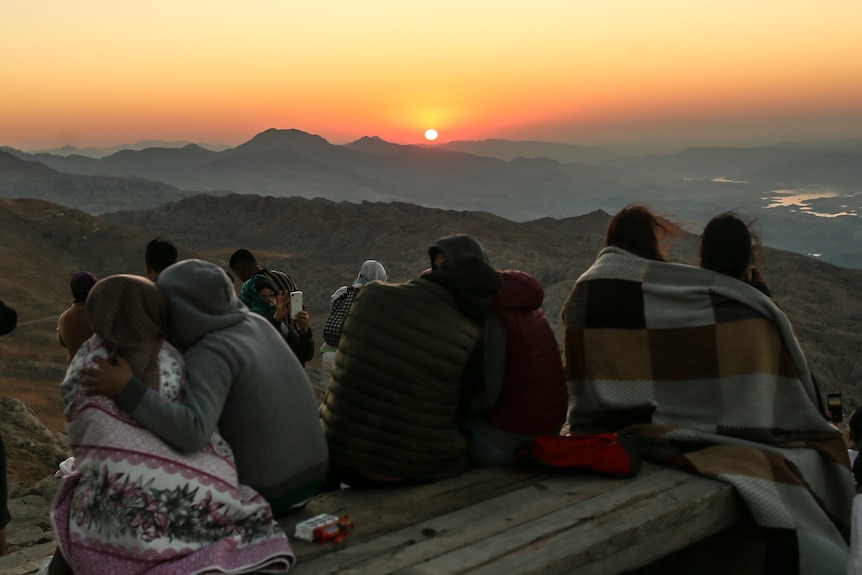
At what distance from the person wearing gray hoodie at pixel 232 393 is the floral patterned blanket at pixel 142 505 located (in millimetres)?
60

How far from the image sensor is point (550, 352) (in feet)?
10.8

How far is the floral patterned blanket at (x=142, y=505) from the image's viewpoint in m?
2.21

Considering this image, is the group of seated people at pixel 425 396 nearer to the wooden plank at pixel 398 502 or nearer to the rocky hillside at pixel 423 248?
the wooden plank at pixel 398 502

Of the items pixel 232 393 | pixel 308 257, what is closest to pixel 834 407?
pixel 232 393

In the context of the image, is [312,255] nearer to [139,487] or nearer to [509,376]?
[509,376]

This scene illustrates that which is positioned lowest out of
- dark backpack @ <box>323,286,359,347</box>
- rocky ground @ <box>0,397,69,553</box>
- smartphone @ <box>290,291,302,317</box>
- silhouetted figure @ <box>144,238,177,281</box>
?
rocky ground @ <box>0,397,69,553</box>

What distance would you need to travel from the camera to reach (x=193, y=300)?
2406mm

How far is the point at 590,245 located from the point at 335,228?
14.8 m

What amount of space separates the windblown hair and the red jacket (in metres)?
0.87

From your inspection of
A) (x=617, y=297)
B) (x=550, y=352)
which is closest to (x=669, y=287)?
(x=617, y=297)

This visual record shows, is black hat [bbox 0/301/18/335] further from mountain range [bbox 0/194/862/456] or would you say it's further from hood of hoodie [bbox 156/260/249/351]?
mountain range [bbox 0/194/862/456]

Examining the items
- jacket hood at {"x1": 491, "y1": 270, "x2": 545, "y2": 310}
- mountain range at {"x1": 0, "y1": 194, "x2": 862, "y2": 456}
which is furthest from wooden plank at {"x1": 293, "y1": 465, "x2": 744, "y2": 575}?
mountain range at {"x1": 0, "y1": 194, "x2": 862, "y2": 456}

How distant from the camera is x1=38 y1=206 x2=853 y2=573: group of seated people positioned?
2248 mm

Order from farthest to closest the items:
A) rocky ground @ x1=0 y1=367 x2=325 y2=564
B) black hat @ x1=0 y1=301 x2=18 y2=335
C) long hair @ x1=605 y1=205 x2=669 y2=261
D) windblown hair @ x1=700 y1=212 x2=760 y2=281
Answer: rocky ground @ x1=0 y1=367 x2=325 y2=564, black hat @ x1=0 y1=301 x2=18 y2=335, long hair @ x1=605 y1=205 x2=669 y2=261, windblown hair @ x1=700 y1=212 x2=760 y2=281
